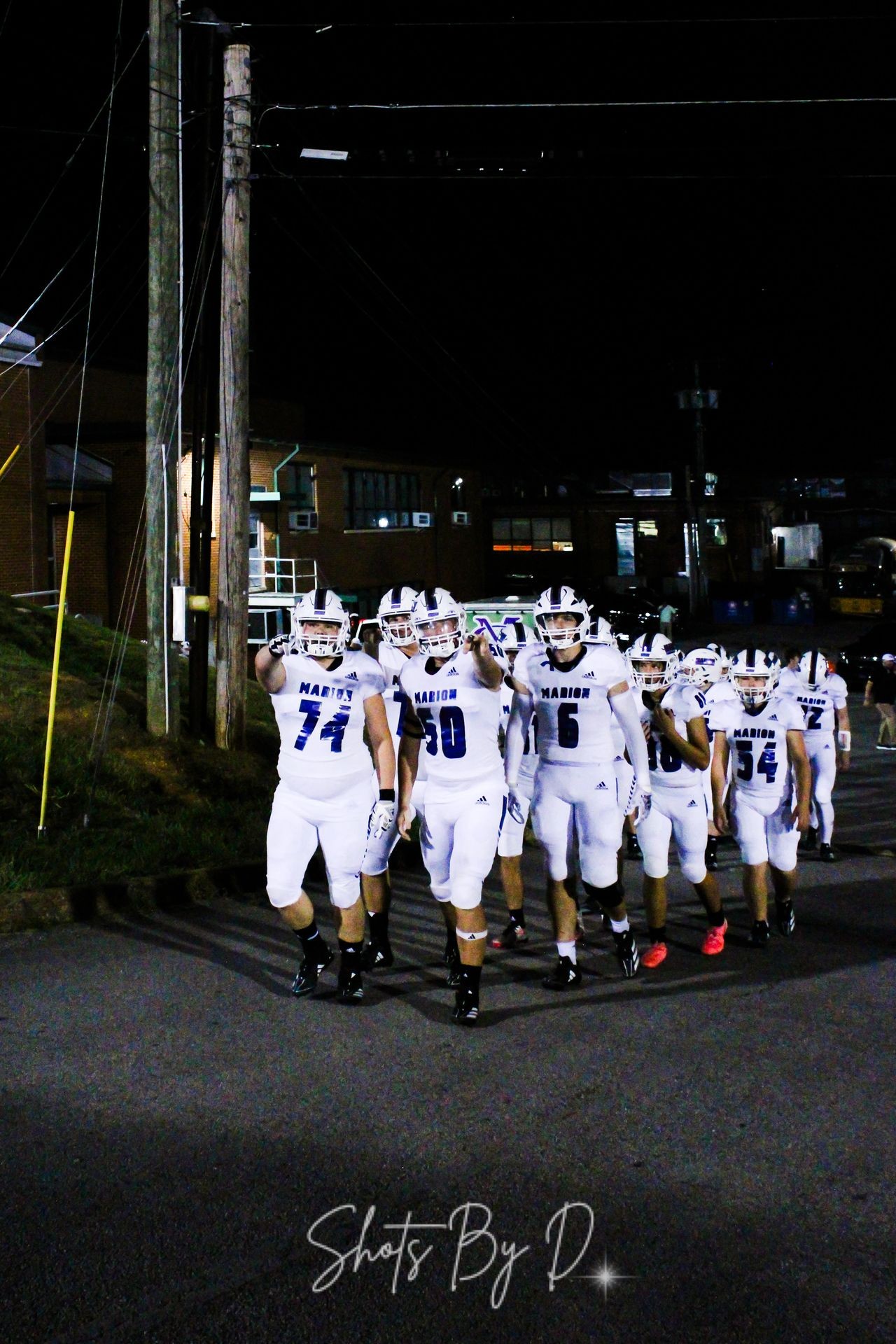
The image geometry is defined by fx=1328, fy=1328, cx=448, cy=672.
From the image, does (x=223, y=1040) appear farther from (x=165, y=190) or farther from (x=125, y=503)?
(x=125, y=503)

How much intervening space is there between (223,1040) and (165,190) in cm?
984

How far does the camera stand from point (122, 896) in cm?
1016

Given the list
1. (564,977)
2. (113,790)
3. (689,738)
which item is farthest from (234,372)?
(564,977)

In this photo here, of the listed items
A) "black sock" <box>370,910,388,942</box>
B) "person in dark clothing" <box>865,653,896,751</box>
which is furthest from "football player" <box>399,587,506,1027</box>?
"person in dark clothing" <box>865,653,896,751</box>

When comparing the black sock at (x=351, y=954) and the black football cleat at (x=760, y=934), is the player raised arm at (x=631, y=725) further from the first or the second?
the black sock at (x=351, y=954)

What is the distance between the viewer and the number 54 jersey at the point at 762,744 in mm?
9305

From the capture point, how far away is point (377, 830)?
7738mm

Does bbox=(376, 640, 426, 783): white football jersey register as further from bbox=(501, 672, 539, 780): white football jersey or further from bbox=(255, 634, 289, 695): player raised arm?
bbox=(255, 634, 289, 695): player raised arm

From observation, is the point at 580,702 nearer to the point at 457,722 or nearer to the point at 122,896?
the point at 457,722

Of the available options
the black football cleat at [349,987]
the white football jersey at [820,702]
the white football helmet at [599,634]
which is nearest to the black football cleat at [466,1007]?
the black football cleat at [349,987]

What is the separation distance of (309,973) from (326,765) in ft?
4.10

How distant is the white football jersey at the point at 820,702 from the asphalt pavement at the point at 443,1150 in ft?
12.7

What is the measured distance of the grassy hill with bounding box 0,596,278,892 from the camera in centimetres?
1080

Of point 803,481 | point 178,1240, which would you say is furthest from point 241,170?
point 803,481
